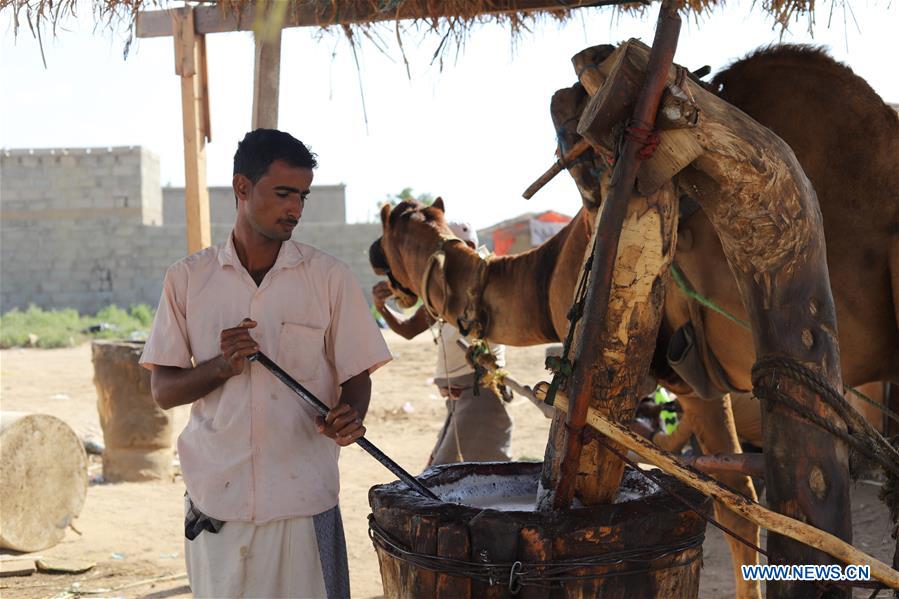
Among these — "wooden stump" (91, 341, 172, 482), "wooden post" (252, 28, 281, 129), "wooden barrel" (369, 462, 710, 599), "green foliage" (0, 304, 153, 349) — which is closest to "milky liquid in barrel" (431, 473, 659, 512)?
"wooden barrel" (369, 462, 710, 599)

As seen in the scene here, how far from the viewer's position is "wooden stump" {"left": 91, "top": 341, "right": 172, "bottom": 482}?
7809 mm

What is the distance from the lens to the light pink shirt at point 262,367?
2.87 m

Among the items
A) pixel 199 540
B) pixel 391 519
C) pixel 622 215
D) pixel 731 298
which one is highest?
pixel 622 215

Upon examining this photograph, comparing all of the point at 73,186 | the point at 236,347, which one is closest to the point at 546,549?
the point at 236,347

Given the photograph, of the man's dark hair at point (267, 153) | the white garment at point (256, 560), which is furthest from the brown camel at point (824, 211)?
the white garment at point (256, 560)

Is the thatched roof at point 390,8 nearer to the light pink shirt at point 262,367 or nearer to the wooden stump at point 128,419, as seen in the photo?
the light pink shirt at point 262,367

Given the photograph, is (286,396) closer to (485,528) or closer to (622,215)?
(485,528)

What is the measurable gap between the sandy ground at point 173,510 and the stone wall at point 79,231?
12475mm

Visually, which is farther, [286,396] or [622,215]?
[286,396]

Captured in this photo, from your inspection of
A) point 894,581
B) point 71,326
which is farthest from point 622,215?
point 71,326

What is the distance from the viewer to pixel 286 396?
115 inches

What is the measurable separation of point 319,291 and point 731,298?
1.48 metres

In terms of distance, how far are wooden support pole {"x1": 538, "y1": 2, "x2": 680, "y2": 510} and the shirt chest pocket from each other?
0.92 meters

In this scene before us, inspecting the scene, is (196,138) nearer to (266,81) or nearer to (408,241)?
(266,81)
